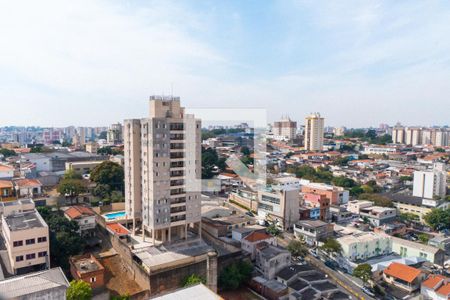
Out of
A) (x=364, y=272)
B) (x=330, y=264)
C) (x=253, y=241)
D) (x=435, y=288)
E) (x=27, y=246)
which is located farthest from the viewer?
(x=330, y=264)

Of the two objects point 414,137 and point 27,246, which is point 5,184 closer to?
point 27,246

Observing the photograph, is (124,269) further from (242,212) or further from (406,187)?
(406,187)

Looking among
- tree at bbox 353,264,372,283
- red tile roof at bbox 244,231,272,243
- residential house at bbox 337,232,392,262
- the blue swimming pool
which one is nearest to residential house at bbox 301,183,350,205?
residential house at bbox 337,232,392,262

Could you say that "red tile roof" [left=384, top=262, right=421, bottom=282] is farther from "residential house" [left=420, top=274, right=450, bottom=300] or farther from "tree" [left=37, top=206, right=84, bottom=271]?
"tree" [left=37, top=206, right=84, bottom=271]

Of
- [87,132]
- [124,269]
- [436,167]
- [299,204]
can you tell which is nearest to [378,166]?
[436,167]

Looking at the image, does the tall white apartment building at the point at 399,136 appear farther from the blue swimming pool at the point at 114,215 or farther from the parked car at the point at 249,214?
the blue swimming pool at the point at 114,215

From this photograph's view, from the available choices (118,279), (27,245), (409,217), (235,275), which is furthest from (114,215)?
(409,217)
